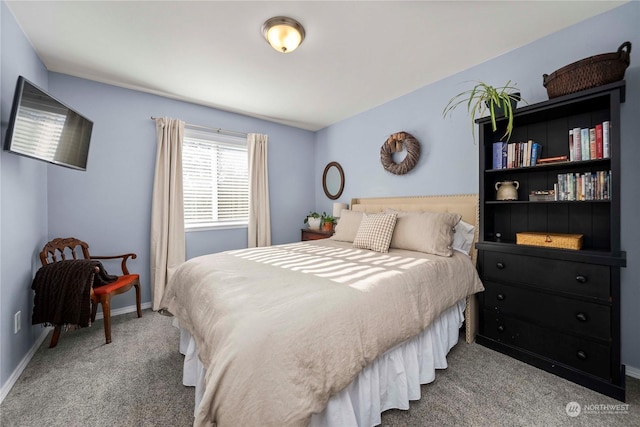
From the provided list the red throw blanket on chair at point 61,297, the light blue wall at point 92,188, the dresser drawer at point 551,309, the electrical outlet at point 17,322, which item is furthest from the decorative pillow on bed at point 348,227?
the electrical outlet at point 17,322

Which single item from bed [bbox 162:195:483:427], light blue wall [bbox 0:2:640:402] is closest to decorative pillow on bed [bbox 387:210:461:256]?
bed [bbox 162:195:483:427]

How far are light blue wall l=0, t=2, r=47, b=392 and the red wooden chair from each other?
12cm

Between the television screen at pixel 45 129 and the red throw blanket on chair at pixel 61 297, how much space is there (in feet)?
2.97

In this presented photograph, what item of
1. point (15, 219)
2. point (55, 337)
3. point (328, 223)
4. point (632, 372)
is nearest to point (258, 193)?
point (328, 223)

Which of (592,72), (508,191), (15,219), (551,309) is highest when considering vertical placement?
(592,72)

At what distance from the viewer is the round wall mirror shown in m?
4.12

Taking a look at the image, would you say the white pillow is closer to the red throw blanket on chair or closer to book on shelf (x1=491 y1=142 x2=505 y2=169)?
book on shelf (x1=491 y1=142 x2=505 y2=169)

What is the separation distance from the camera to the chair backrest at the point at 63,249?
235 centimetres

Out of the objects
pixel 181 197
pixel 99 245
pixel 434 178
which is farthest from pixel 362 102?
pixel 99 245

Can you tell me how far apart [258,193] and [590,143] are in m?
3.51

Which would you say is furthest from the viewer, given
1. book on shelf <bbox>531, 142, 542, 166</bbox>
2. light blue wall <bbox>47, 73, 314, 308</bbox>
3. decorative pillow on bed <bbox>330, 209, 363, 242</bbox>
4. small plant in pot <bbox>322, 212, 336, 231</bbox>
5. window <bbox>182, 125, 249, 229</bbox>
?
small plant in pot <bbox>322, 212, 336, 231</bbox>

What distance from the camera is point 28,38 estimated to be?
82.1 inches

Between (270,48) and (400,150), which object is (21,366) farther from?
(400,150)

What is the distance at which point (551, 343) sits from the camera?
1796 millimetres
